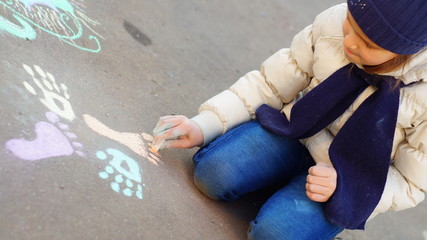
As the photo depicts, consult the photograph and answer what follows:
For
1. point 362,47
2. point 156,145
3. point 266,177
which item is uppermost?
point 362,47

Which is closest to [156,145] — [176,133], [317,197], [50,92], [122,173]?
[176,133]

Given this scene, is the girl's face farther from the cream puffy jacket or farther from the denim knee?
the denim knee

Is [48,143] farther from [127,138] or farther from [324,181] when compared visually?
[324,181]

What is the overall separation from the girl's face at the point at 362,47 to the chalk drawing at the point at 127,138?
68cm

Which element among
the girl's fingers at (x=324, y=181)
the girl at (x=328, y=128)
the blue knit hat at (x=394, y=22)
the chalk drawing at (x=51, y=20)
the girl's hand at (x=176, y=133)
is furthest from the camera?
the chalk drawing at (x=51, y=20)

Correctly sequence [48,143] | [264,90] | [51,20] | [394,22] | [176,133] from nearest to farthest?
[394,22]
[48,143]
[176,133]
[264,90]
[51,20]

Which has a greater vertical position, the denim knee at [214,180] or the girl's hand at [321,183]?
the girl's hand at [321,183]

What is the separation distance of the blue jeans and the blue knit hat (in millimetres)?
529

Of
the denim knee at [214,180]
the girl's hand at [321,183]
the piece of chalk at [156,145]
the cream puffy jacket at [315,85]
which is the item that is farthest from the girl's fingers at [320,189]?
the piece of chalk at [156,145]

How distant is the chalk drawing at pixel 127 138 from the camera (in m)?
1.54

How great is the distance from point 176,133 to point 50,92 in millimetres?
400

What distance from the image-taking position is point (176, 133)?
157cm

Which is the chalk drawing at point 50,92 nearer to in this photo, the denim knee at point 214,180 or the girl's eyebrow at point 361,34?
the denim knee at point 214,180

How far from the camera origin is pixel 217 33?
2.67 metres
